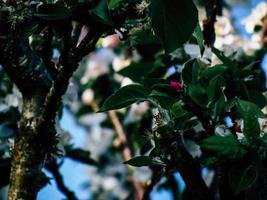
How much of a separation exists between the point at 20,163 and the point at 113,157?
2.53 m

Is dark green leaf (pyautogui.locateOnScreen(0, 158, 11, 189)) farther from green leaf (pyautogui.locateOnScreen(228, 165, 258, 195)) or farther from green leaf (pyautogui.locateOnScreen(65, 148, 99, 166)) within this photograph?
green leaf (pyautogui.locateOnScreen(228, 165, 258, 195))

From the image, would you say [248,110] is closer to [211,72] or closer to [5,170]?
[211,72]

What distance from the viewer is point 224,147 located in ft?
3.13

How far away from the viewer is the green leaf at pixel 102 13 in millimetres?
960

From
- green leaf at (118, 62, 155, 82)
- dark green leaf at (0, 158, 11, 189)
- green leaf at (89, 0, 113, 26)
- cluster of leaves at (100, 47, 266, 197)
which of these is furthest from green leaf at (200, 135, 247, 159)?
dark green leaf at (0, 158, 11, 189)

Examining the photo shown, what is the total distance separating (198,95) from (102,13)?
21cm

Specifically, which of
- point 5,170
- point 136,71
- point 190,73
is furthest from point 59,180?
point 190,73

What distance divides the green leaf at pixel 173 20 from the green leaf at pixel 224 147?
0.56ft

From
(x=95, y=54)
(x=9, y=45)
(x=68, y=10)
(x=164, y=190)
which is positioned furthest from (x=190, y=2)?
(x=95, y=54)

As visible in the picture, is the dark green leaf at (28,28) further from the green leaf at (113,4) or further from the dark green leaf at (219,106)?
the dark green leaf at (219,106)

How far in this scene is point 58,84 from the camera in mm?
1023

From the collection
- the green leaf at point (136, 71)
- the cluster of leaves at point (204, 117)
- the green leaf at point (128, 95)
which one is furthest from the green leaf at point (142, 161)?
the green leaf at point (136, 71)

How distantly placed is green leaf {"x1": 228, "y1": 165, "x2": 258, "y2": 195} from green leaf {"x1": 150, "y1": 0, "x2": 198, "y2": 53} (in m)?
0.23

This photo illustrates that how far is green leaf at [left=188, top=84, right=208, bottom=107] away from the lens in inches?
39.4
